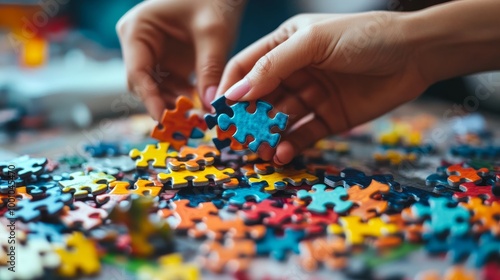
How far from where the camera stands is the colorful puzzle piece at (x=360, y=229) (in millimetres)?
844

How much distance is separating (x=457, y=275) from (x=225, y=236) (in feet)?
1.32

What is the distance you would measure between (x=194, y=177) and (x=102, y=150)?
0.43 m

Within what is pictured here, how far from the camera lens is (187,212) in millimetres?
941

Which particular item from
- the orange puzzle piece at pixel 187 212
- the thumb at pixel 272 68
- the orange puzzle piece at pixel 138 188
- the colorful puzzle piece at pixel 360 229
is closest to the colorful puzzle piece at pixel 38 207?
the orange puzzle piece at pixel 138 188

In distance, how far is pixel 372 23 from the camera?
116 cm

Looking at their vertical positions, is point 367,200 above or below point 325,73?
below

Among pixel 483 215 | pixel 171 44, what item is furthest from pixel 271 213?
pixel 171 44

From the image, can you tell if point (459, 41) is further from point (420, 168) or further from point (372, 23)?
point (420, 168)

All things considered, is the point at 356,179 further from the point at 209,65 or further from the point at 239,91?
the point at 209,65

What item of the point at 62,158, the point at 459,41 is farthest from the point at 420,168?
the point at 62,158

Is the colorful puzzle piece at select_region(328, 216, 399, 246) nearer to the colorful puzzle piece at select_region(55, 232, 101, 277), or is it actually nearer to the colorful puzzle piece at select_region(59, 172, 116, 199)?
the colorful puzzle piece at select_region(55, 232, 101, 277)

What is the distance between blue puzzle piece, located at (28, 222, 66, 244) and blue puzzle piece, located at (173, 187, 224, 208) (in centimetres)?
25

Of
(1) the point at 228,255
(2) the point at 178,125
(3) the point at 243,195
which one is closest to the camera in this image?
(1) the point at 228,255

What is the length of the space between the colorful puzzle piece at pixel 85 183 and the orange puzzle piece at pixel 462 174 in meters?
0.83
